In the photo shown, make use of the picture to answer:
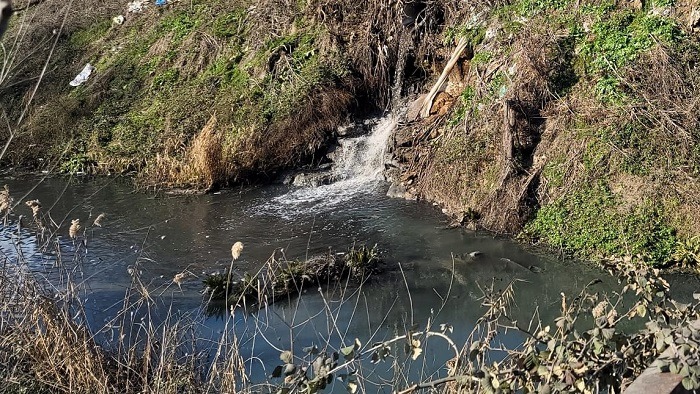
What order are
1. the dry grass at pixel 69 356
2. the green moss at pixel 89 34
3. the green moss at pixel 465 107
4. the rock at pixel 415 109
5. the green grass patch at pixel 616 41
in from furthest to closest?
the green moss at pixel 89 34
the rock at pixel 415 109
the green moss at pixel 465 107
the green grass patch at pixel 616 41
the dry grass at pixel 69 356

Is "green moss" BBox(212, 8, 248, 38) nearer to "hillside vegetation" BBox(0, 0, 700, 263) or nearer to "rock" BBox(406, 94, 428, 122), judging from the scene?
"hillside vegetation" BBox(0, 0, 700, 263)

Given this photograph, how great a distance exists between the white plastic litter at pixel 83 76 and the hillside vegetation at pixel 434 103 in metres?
0.25

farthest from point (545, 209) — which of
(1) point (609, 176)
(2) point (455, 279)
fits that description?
(2) point (455, 279)

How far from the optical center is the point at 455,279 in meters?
7.48

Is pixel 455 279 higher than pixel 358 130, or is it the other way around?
A: pixel 358 130

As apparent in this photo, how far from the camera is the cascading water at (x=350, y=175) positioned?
10102 millimetres

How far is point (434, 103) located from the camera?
10703mm

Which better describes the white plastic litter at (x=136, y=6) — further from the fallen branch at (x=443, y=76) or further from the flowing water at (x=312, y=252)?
the fallen branch at (x=443, y=76)

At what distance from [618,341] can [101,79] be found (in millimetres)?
13434

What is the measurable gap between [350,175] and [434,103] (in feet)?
5.44

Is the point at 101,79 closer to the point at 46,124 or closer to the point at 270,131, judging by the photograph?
the point at 46,124

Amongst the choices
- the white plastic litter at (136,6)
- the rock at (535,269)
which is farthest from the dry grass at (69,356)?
the white plastic litter at (136,6)

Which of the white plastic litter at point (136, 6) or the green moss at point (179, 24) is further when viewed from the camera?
the white plastic litter at point (136, 6)

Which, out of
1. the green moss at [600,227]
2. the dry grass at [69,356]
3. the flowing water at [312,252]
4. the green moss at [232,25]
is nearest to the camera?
the dry grass at [69,356]
